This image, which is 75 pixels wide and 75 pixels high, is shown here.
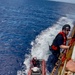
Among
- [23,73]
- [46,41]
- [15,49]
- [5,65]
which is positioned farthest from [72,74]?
[46,41]

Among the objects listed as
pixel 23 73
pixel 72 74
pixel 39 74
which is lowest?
pixel 23 73

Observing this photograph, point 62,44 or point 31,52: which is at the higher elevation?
point 62,44

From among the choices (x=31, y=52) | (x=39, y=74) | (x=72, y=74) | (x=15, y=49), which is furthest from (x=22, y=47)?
(x=72, y=74)

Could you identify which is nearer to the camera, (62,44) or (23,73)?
(62,44)

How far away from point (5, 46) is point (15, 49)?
1.44 m

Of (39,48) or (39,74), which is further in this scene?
(39,48)

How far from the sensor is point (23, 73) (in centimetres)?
1530

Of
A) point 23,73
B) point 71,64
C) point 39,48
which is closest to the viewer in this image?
point 71,64

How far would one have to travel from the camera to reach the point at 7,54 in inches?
762

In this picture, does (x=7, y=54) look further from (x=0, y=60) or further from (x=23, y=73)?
(x=23, y=73)

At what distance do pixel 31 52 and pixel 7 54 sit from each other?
7.35 feet

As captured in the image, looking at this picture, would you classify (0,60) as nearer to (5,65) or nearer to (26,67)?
(5,65)

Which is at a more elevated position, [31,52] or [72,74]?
[72,74]

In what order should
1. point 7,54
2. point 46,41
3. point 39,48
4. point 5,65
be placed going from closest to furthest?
1. point 5,65
2. point 7,54
3. point 39,48
4. point 46,41
